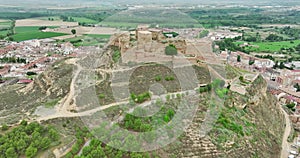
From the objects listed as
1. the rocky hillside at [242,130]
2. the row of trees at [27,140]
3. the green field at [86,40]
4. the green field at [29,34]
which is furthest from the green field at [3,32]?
the rocky hillside at [242,130]

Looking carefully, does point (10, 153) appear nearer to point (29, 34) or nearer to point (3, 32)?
point (29, 34)

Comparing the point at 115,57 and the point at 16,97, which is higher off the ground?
the point at 115,57

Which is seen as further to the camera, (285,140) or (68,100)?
(285,140)

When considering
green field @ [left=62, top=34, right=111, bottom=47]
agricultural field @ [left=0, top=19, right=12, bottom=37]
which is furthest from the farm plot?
green field @ [left=62, top=34, right=111, bottom=47]

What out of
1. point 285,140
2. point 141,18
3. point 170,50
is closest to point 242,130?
point 285,140

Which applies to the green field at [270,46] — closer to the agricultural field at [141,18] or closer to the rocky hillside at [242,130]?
the agricultural field at [141,18]

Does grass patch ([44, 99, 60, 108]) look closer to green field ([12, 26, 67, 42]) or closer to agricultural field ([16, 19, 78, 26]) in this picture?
green field ([12, 26, 67, 42])

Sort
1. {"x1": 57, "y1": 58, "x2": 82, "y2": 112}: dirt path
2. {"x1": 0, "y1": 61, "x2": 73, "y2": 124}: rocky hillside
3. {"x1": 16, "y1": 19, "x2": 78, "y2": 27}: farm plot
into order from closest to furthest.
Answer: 1. {"x1": 57, "y1": 58, "x2": 82, "y2": 112}: dirt path
2. {"x1": 0, "y1": 61, "x2": 73, "y2": 124}: rocky hillside
3. {"x1": 16, "y1": 19, "x2": 78, "y2": 27}: farm plot

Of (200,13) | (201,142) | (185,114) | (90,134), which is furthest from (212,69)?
(200,13)

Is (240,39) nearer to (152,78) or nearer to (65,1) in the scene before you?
(152,78)
